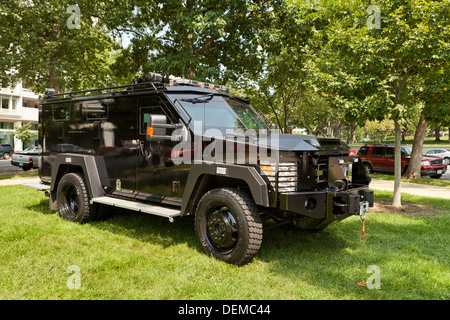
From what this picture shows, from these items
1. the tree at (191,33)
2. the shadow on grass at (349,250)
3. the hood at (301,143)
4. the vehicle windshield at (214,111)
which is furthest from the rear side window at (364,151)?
the hood at (301,143)

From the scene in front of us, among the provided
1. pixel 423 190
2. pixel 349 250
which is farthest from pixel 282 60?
pixel 349 250

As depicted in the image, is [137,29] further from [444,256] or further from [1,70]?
[444,256]

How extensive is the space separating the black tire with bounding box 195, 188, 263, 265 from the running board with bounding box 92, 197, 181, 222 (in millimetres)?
386

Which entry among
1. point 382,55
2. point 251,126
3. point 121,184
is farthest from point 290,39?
point 121,184

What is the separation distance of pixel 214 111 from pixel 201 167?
104 centimetres

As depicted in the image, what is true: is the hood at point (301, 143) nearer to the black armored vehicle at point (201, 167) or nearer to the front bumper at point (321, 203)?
the black armored vehicle at point (201, 167)

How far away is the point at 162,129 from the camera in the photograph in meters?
4.87

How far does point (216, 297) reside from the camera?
3621mm

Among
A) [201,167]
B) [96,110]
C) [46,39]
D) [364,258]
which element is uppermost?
[46,39]

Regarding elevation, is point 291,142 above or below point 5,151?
below

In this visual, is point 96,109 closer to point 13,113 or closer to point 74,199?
point 74,199

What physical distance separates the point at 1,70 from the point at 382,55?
14.9 metres

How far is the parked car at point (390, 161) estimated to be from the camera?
16.9 m

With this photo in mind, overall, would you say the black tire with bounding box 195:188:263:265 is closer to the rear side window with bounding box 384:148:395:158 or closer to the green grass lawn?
the green grass lawn
